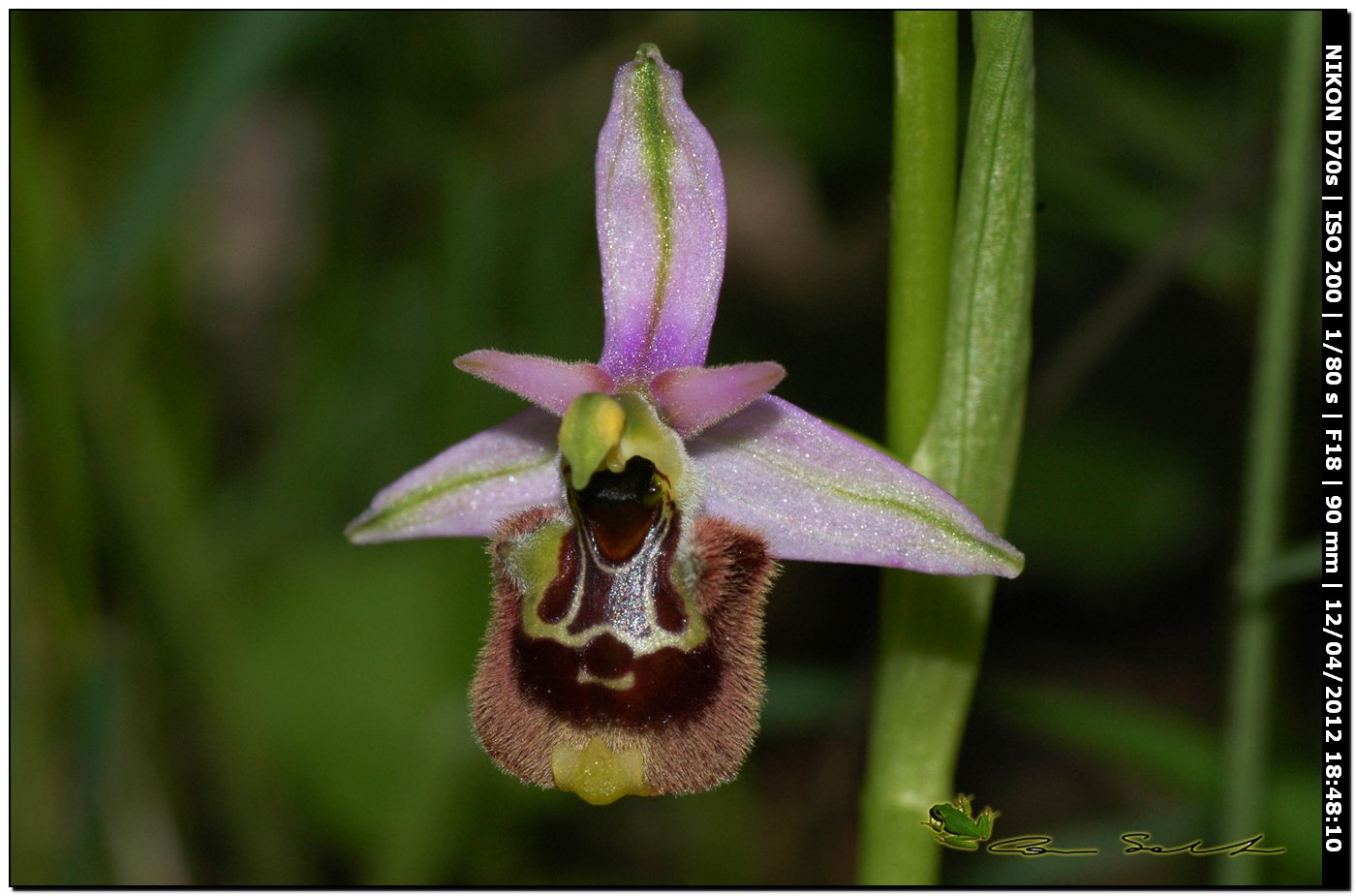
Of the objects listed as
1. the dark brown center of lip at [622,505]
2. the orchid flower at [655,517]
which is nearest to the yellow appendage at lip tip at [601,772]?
the orchid flower at [655,517]

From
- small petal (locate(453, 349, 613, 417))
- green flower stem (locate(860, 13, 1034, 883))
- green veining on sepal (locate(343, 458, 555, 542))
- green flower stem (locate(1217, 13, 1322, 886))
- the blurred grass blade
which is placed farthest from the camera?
the blurred grass blade

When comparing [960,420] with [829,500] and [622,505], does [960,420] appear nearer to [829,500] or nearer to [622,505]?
[829,500]

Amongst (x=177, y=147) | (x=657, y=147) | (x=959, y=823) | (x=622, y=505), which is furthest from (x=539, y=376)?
(x=177, y=147)

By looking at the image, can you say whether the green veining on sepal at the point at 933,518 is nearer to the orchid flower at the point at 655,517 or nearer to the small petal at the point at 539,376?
the orchid flower at the point at 655,517

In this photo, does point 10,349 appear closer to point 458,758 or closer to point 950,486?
point 458,758

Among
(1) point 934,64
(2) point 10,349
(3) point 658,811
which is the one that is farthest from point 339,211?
(1) point 934,64

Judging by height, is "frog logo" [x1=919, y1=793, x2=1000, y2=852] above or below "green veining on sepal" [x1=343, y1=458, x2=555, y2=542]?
below

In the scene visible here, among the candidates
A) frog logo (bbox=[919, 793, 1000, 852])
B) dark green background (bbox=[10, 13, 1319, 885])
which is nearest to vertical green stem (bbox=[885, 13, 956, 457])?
frog logo (bbox=[919, 793, 1000, 852])

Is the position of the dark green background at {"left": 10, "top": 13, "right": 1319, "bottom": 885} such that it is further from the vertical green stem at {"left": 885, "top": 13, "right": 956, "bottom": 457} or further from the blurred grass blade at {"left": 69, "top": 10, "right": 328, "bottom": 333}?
the vertical green stem at {"left": 885, "top": 13, "right": 956, "bottom": 457}
